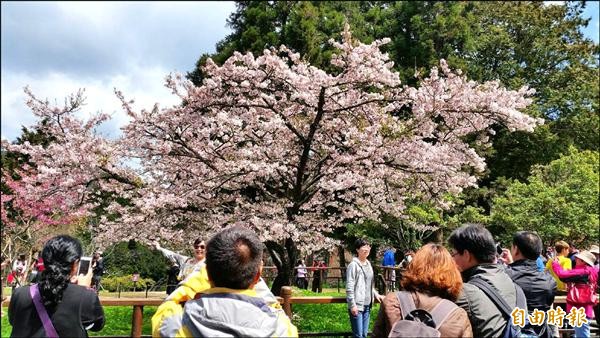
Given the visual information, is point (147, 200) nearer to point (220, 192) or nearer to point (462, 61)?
point (220, 192)

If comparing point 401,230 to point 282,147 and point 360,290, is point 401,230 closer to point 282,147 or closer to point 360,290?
point 282,147

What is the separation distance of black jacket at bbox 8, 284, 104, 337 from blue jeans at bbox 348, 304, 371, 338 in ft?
9.98

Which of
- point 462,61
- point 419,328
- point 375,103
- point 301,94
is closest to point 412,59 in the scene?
point 462,61

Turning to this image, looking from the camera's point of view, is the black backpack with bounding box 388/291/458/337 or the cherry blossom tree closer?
the black backpack with bounding box 388/291/458/337

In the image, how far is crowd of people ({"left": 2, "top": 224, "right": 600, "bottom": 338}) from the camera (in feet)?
6.12

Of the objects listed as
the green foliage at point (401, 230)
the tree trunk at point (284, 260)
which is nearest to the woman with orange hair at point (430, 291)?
the tree trunk at point (284, 260)

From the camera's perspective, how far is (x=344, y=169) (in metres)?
8.41

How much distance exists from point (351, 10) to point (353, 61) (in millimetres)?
14490

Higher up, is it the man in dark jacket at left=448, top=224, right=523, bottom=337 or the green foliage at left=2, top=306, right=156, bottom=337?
the man in dark jacket at left=448, top=224, right=523, bottom=337

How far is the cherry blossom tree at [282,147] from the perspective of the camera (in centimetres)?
800

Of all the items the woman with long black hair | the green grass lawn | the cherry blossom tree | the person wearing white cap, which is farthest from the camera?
the cherry blossom tree

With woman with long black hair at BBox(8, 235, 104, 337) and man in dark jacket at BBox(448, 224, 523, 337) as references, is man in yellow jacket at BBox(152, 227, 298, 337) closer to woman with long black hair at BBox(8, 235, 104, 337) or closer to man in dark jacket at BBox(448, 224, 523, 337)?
woman with long black hair at BBox(8, 235, 104, 337)

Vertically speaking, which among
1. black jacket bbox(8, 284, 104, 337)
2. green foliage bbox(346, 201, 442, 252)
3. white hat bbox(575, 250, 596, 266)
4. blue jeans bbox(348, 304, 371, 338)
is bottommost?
blue jeans bbox(348, 304, 371, 338)

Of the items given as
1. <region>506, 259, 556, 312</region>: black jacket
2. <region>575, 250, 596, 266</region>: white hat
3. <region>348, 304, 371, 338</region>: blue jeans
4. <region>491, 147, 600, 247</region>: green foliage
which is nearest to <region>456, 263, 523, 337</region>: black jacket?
<region>506, 259, 556, 312</region>: black jacket
